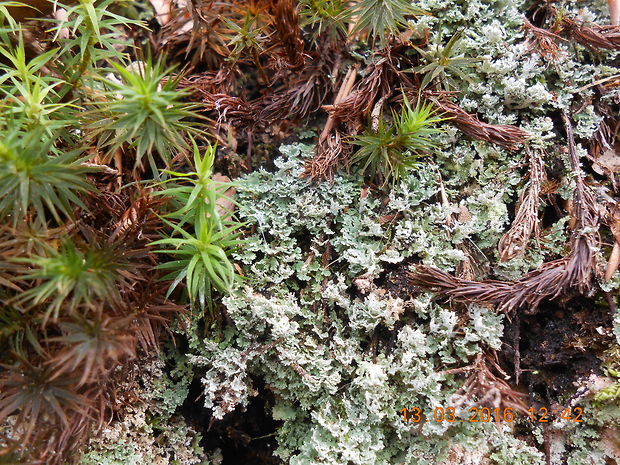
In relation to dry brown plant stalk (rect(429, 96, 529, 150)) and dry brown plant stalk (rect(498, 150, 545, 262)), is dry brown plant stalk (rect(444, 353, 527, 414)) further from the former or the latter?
dry brown plant stalk (rect(429, 96, 529, 150))

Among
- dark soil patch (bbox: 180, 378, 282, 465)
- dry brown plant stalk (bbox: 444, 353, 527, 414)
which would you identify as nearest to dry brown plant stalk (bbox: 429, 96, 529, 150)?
dry brown plant stalk (bbox: 444, 353, 527, 414)

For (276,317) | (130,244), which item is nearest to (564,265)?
(276,317)

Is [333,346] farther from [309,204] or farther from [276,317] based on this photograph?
[309,204]

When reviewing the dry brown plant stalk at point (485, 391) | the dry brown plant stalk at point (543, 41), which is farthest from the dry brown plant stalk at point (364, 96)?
the dry brown plant stalk at point (485, 391)

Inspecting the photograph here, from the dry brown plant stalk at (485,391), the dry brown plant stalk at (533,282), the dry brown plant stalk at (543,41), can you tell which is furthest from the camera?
the dry brown plant stalk at (543,41)

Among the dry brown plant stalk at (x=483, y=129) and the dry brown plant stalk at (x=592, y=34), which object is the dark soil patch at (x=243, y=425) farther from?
the dry brown plant stalk at (x=592, y=34)

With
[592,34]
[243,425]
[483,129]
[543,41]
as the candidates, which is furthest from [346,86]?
[243,425]

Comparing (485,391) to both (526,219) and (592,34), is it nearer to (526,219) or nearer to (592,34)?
(526,219)
